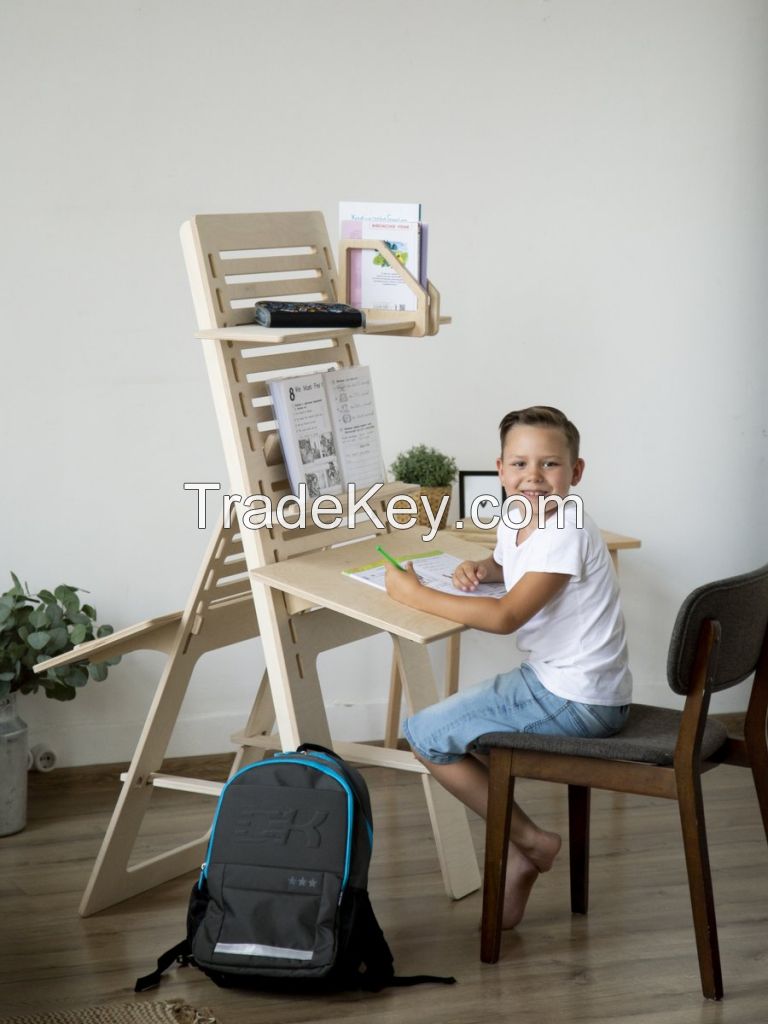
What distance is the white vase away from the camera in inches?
123

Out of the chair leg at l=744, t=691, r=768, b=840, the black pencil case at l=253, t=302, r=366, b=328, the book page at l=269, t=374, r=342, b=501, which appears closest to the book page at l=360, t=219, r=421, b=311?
the black pencil case at l=253, t=302, r=366, b=328

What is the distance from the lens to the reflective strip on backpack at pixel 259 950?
2.21m

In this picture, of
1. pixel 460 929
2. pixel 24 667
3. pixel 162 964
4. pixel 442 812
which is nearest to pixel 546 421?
pixel 442 812

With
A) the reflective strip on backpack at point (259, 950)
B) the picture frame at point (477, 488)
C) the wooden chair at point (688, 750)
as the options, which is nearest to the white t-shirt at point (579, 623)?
the wooden chair at point (688, 750)

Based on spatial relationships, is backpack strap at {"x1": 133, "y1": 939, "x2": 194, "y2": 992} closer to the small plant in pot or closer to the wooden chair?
the wooden chair

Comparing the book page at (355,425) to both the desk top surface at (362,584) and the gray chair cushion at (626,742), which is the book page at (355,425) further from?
the gray chair cushion at (626,742)

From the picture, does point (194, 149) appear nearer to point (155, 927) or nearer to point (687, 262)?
point (687, 262)

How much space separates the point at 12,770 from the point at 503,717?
1437 mm

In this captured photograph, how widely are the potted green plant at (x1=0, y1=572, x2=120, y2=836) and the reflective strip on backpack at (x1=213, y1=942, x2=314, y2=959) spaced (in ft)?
3.33

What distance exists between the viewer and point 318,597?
221cm

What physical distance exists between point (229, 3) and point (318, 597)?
1.87 meters

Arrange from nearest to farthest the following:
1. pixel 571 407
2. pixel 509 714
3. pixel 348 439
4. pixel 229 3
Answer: pixel 509 714 → pixel 348 439 → pixel 229 3 → pixel 571 407

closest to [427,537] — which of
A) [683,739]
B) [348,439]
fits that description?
[348,439]

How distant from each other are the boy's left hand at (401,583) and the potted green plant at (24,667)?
1.09 meters
